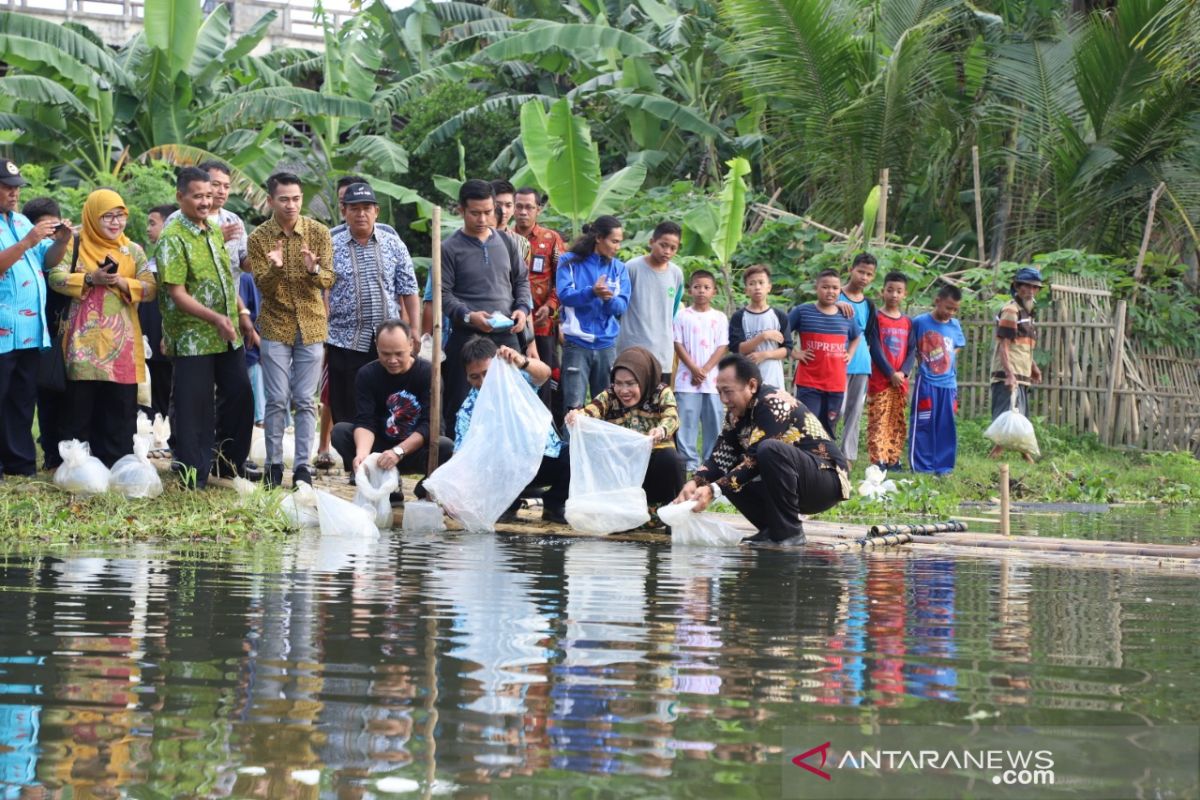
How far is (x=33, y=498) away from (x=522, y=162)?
39.5 feet

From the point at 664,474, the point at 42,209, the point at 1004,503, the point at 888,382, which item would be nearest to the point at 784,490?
the point at 664,474

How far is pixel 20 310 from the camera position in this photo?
26.8 feet

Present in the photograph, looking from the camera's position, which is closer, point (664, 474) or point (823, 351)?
point (664, 474)

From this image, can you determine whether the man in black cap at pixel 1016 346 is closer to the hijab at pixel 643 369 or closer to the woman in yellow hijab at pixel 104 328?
the hijab at pixel 643 369

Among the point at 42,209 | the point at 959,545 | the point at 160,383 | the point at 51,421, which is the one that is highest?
the point at 42,209

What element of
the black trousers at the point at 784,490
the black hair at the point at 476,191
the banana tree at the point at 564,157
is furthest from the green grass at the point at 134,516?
the banana tree at the point at 564,157

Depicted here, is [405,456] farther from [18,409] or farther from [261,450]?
[18,409]

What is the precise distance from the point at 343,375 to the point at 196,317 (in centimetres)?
98

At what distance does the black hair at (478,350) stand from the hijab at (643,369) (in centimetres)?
67

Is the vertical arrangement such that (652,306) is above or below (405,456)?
above

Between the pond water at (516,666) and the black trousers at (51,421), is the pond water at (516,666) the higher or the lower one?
the lower one

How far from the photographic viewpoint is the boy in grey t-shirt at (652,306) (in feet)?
32.3

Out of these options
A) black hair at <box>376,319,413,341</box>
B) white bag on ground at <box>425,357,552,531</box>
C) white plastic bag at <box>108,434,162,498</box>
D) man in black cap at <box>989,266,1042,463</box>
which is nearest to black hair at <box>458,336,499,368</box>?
white bag on ground at <box>425,357,552,531</box>

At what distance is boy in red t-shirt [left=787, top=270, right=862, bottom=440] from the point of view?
36.4 ft
